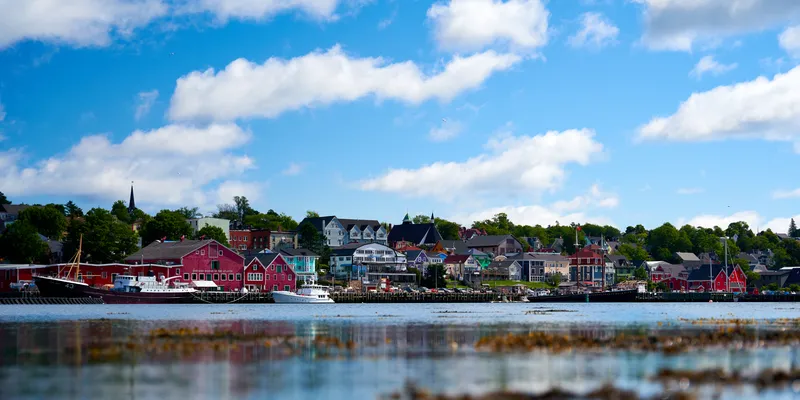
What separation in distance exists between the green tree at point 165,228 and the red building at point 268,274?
33352mm

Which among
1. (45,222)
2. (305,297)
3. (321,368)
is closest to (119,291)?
(305,297)

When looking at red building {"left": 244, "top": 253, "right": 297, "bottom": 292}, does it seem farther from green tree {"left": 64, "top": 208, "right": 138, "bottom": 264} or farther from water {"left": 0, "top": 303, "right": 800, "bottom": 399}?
water {"left": 0, "top": 303, "right": 800, "bottom": 399}

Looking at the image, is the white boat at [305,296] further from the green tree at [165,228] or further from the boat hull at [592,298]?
the green tree at [165,228]

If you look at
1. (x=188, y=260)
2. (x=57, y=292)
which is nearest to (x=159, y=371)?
(x=57, y=292)

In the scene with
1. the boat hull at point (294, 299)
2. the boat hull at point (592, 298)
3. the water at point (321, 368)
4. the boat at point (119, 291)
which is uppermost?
the boat at point (119, 291)

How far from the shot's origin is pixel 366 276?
19600 cm

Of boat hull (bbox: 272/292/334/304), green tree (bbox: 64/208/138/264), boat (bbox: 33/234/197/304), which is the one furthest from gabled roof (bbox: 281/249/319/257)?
boat (bbox: 33/234/197/304)

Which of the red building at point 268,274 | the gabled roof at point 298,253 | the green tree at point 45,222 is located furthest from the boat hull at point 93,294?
the green tree at point 45,222

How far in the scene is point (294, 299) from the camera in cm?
13075

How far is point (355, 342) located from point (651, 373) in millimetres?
18811

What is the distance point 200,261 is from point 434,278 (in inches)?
2295

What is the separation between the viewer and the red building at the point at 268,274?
151 m

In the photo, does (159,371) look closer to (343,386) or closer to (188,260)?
(343,386)

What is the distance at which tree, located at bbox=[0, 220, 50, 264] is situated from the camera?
543 feet
